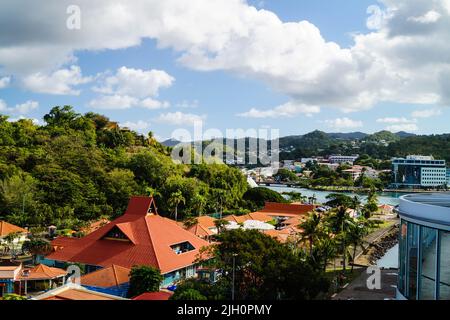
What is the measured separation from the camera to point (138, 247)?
77.8 feet

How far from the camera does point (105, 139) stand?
59000mm

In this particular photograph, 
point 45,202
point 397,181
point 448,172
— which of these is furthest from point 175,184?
point 448,172

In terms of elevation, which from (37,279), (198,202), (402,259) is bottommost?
(37,279)

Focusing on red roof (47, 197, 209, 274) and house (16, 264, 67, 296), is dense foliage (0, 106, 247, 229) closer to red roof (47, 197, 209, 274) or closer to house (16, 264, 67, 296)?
red roof (47, 197, 209, 274)

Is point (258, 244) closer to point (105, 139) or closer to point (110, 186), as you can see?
point (110, 186)

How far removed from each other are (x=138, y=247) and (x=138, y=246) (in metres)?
0.10

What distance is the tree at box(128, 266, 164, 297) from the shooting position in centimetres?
1905

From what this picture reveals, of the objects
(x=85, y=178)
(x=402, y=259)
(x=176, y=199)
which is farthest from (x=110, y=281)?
(x=85, y=178)

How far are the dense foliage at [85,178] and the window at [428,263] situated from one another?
28.4 meters

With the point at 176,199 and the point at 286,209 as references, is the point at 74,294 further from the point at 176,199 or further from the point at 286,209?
the point at 286,209

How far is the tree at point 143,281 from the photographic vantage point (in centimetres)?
1905

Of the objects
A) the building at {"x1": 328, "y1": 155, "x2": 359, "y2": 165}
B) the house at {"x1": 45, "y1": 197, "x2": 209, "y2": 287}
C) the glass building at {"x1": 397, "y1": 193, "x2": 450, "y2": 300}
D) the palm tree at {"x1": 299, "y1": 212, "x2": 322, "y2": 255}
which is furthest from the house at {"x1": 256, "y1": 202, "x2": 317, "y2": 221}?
the building at {"x1": 328, "y1": 155, "x2": 359, "y2": 165}
